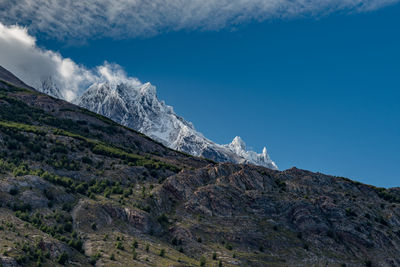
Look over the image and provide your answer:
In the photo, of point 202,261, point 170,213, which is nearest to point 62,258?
point 202,261

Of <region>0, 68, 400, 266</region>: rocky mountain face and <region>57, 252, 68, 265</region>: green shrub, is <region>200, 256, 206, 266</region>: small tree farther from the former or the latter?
<region>57, 252, 68, 265</region>: green shrub

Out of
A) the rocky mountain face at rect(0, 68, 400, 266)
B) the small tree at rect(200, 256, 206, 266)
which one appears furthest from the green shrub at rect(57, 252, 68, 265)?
the small tree at rect(200, 256, 206, 266)

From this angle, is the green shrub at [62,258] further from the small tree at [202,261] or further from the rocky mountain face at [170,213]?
the small tree at [202,261]

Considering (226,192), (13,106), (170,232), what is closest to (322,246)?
(226,192)

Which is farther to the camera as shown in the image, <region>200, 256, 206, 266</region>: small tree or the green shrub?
<region>200, 256, 206, 266</region>: small tree

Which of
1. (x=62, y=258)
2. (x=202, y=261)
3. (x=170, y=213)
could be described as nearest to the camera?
(x=62, y=258)

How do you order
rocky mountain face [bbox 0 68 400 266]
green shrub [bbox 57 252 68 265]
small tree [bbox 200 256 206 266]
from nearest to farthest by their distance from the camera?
1. green shrub [bbox 57 252 68 265]
2. rocky mountain face [bbox 0 68 400 266]
3. small tree [bbox 200 256 206 266]

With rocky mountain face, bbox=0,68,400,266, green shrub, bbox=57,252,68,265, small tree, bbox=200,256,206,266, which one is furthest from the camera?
small tree, bbox=200,256,206,266

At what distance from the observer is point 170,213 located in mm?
81062

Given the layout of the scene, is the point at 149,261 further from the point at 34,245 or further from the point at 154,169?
the point at 154,169

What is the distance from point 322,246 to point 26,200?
5968cm

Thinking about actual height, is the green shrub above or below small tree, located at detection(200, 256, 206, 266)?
below

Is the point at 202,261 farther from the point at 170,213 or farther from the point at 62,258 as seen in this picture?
the point at 62,258

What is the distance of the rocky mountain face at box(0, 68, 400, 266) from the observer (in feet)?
194
